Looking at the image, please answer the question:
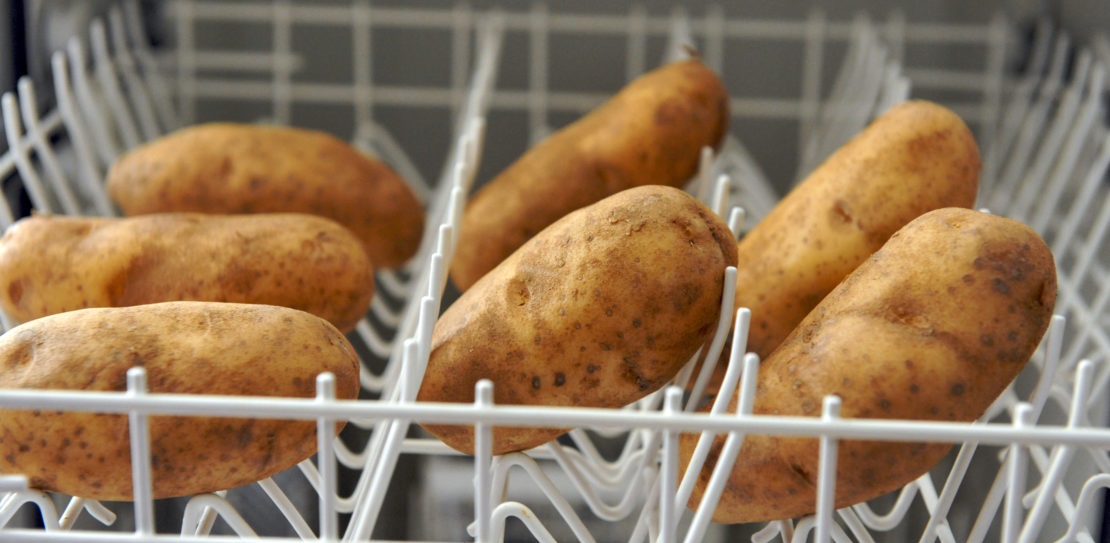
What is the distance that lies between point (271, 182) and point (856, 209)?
404 mm

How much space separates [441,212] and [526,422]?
47cm

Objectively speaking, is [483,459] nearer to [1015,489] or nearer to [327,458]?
[327,458]

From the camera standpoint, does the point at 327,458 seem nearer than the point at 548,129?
Yes

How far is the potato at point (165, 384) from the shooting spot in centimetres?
46

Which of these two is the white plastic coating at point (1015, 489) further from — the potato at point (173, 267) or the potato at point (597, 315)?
the potato at point (173, 267)

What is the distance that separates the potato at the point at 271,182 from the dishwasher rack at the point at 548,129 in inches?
1.3

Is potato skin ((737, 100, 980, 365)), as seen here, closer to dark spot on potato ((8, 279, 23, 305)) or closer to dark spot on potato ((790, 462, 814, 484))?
dark spot on potato ((790, 462, 814, 484))

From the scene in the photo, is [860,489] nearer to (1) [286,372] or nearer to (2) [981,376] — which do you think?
(2) [981,376]

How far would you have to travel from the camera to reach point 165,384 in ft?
1.55

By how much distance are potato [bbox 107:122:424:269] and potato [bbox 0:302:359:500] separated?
271 millimetres

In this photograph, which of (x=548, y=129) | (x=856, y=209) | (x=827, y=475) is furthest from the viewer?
(x=548, y=129)

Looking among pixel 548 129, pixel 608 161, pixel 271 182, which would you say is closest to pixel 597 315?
pixel 608 161

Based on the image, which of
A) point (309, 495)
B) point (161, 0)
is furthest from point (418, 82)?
point (309, 495)

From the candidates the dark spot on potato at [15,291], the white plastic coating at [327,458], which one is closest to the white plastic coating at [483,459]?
the white plastic coating at [327,458]
